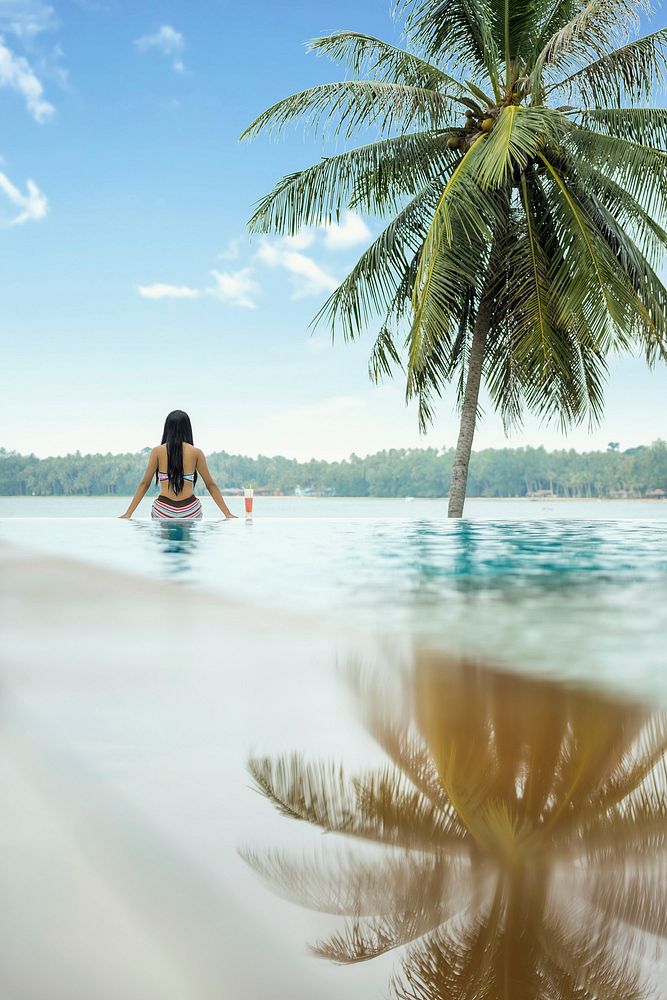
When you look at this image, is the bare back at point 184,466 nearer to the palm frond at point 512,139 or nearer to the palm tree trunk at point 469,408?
the palm frond at point 512,139

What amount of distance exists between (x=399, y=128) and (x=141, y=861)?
10.8 metres

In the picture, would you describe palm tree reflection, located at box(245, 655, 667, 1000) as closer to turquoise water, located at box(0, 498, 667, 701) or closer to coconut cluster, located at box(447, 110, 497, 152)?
turquoise water, located at box(0, 498, 667, 701)

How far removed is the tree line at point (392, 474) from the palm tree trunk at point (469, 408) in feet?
139

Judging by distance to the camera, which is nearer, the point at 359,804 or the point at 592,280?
the point at 359,804

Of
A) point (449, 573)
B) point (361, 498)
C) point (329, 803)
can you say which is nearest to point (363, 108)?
point (449, 573)

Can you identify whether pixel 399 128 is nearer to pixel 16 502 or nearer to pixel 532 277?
pixel 532 277

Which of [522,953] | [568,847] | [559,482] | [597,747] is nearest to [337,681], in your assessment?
[597,747]

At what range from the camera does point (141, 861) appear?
0.96 metres

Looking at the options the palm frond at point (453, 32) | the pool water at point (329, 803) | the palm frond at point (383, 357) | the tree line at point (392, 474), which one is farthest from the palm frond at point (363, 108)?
the tree line at point (392, 474)

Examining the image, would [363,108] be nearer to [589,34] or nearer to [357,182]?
[357,182]

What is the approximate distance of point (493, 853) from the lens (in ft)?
3.21

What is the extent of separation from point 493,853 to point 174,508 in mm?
6704

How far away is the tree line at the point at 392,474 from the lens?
53.2 meters

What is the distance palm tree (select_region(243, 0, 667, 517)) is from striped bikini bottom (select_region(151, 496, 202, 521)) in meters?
3.01
